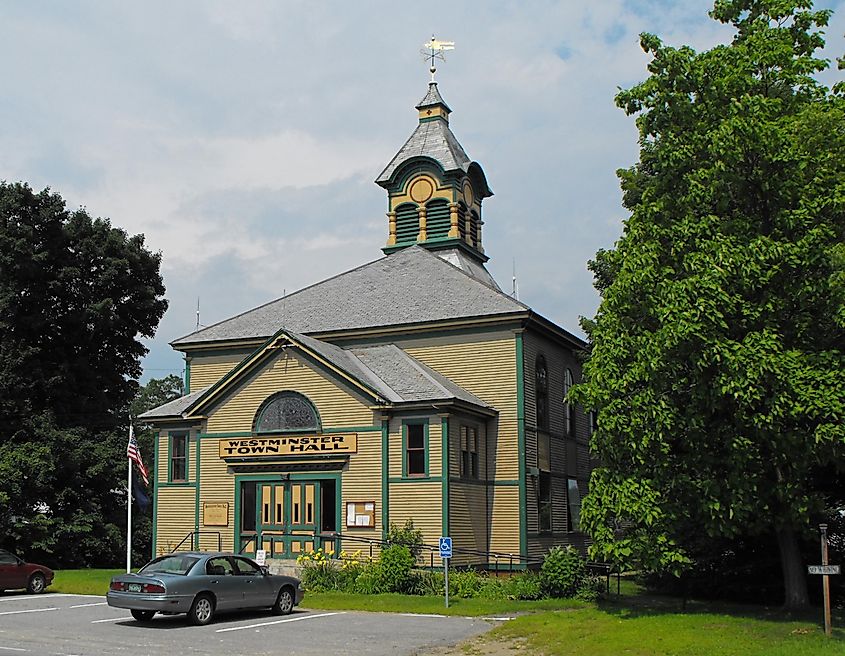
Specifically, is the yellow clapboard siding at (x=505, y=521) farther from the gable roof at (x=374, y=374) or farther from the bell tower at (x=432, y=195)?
the bell tower at (x=432, y=195)

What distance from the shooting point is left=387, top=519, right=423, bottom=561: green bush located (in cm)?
2681

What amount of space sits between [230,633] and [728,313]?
36.8 feet

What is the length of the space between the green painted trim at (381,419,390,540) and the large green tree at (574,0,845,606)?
8.36 metres

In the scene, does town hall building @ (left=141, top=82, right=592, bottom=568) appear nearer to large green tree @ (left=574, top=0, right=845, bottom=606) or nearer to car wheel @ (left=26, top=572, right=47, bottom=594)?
car wheel @ (left=26, top=572, right=47, bottom=594)

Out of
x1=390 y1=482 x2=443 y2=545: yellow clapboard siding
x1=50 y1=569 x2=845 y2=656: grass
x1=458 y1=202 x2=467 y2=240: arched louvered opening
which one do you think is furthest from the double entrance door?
x1=458 y1=202 x2=467 y2=240: arched louvered opening

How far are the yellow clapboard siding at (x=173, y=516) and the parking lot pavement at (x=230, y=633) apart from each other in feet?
28.0

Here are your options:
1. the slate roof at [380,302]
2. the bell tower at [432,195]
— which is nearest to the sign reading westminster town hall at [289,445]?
the slate roof at [380,302]

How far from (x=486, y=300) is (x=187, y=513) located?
11554 millimetres

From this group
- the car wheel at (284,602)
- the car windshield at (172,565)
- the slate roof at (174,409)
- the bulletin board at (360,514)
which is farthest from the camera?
the slate roof at (174,409)

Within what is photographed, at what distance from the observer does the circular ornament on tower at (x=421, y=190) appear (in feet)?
125

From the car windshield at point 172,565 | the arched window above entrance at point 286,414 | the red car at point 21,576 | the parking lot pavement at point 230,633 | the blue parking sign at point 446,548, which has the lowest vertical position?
the parking lot pavement at point 230,633

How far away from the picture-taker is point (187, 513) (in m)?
31.1

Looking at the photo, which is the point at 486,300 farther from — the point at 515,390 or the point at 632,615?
the point at 632,615

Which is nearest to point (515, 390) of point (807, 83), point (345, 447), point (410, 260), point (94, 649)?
point (345, 447)
